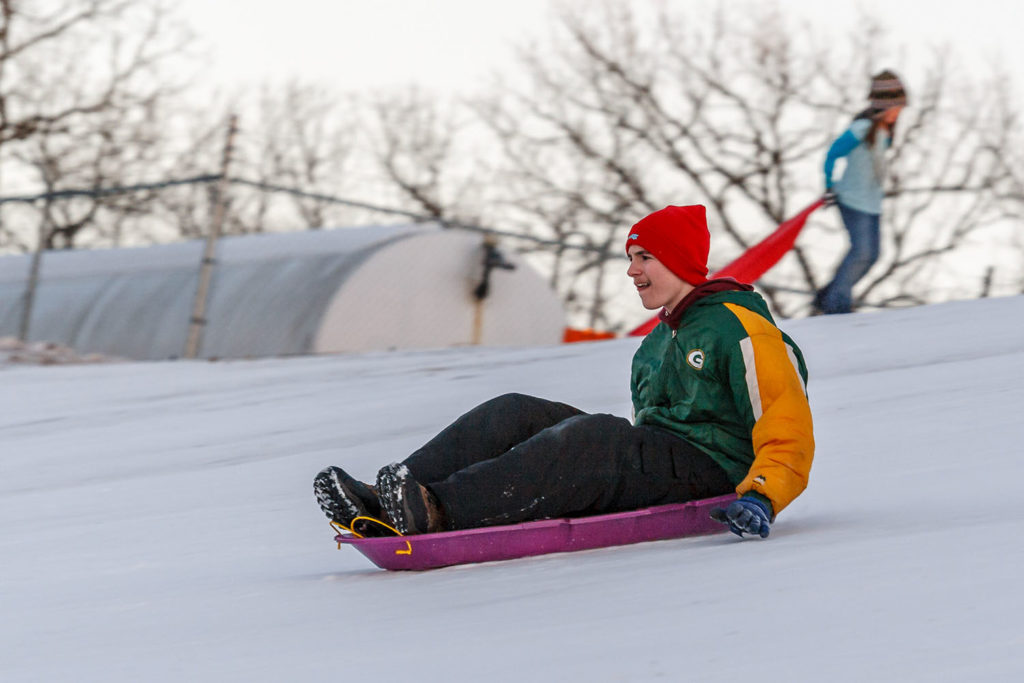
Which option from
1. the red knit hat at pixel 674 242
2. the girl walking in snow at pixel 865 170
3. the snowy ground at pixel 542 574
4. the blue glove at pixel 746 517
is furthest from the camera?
the girl walking in snow at pixel 865 170

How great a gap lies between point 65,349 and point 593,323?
447cm

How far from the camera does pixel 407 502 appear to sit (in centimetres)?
272

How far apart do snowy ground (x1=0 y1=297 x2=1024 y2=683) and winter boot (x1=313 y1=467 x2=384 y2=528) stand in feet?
0.47

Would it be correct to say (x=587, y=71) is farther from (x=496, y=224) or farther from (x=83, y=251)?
(x=83, y=251)

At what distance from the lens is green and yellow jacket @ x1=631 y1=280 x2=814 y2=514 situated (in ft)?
9.00

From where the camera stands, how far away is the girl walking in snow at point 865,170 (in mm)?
7266

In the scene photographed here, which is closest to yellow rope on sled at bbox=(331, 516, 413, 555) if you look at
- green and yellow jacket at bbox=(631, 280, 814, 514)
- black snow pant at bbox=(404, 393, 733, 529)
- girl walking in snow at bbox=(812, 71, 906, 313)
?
black snow pant at bbox=(404, 393, 733, 529)

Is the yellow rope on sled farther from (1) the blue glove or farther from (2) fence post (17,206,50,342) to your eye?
(2) fence post (17,206,50,342)

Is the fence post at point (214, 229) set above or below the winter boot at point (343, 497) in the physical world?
above

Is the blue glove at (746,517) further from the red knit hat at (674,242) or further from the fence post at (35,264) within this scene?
the fence post at (35,264)

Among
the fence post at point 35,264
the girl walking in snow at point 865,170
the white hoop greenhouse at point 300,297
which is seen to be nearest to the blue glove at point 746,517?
the girl walking in snow at point 865,170

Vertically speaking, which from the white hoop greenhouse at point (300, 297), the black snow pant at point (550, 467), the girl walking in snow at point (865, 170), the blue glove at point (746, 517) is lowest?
the blue glove at point (746, 517)

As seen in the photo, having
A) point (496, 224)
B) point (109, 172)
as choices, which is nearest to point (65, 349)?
point (109, 172)

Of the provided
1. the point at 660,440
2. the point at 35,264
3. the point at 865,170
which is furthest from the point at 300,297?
the point at 660,440
